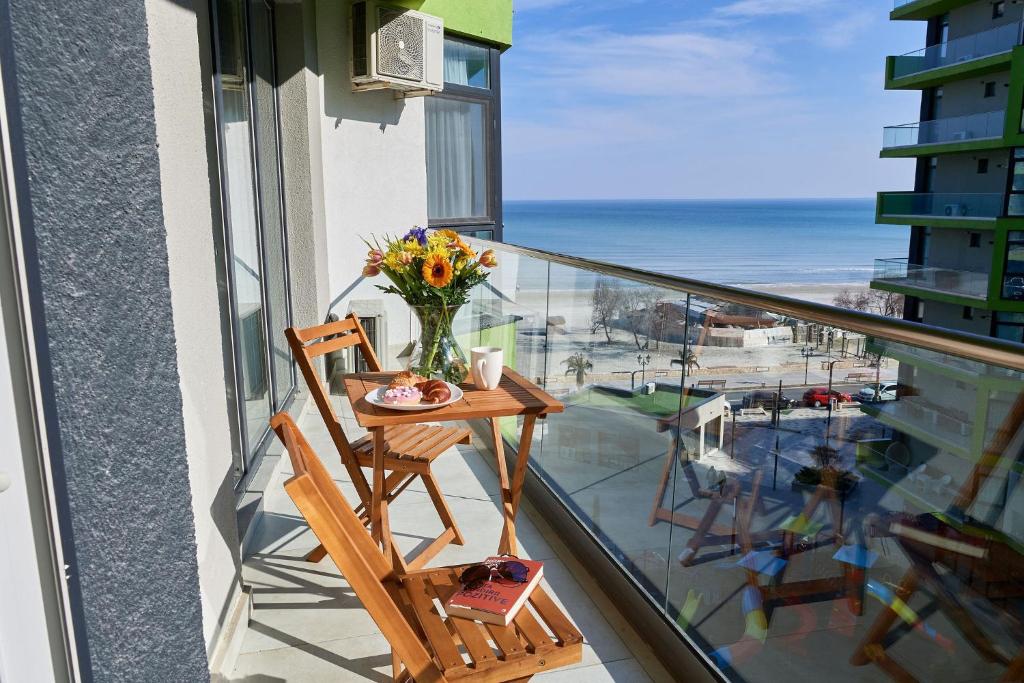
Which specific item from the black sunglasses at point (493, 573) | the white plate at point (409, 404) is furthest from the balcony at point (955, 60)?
the black sunglasses at point (493, 573)

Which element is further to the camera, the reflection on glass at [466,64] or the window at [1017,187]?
the window at [1017,187]

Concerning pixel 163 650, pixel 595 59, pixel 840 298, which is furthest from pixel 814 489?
pixel 595 59

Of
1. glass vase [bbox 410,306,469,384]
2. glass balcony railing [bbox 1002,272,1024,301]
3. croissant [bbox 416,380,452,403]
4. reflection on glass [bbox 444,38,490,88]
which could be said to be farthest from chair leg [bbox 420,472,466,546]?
glass balcony railing [bbox 1002,272,1024,301]

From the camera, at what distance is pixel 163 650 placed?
4.96 feet

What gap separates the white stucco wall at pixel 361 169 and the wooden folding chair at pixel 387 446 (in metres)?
2.85

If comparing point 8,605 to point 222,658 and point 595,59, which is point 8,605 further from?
point 595,59

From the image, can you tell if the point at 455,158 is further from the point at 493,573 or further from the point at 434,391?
the point at 493,573

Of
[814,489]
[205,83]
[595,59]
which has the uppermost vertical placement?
[595,59]

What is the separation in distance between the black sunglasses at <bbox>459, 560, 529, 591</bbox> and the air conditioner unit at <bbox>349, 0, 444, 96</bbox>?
14.6 ft

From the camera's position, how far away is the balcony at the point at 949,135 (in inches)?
1250

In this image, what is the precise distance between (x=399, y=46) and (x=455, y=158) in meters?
2.31

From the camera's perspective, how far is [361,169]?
592 centimetres

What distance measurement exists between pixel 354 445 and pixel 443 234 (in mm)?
881

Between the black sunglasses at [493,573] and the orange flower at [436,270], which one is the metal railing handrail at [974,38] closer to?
the orange flower at [436,270]
